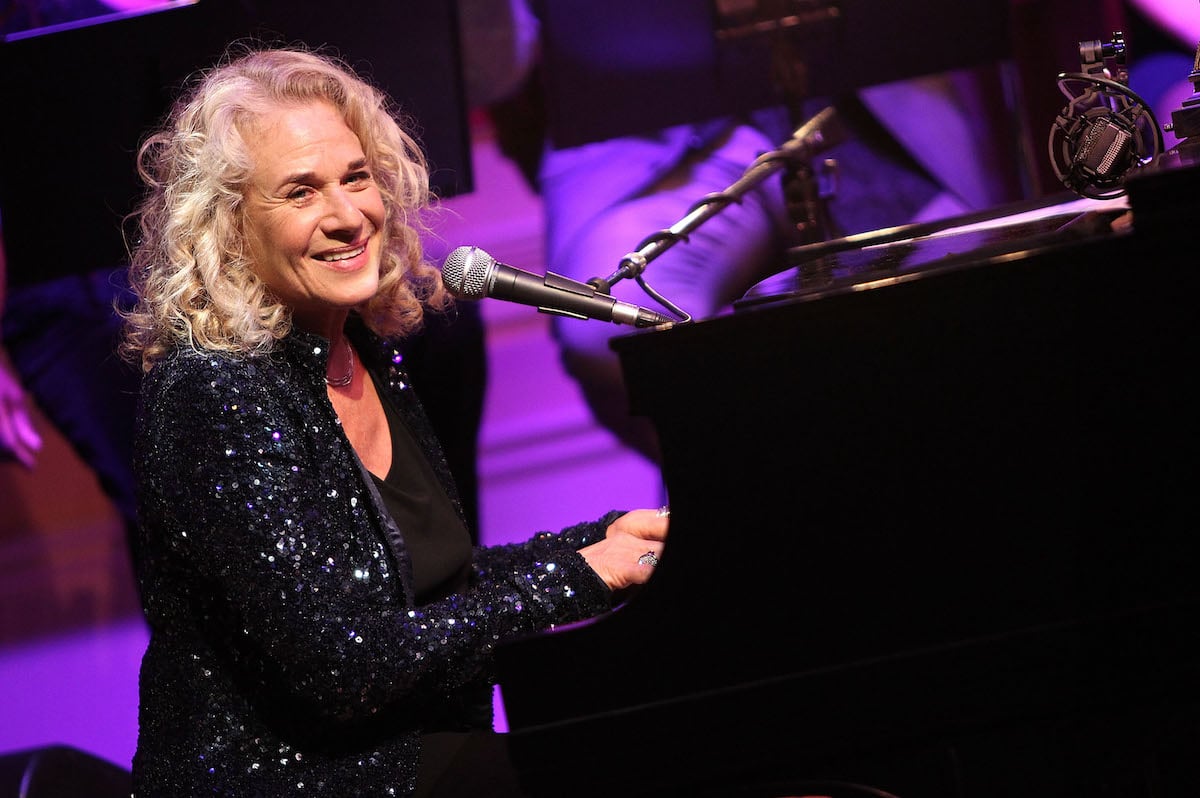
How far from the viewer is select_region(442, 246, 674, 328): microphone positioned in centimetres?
167

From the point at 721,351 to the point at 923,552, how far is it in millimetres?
351

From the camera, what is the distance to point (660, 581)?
145 cm

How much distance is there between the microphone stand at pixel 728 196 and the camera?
1.92m

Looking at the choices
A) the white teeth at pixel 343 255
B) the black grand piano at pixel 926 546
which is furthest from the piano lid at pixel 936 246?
the white teeth at pixel 343 255

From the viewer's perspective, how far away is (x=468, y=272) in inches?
69.2

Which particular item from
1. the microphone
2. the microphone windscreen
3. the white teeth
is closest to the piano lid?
the microphone

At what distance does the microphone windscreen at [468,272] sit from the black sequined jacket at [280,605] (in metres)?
0.35

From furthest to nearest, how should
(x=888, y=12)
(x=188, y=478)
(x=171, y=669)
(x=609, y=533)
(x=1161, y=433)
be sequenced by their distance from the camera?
(x=888, y=12), (x=609, y=533), (x=171, y=669), (x=188, y=478), (x=1161, y=433)

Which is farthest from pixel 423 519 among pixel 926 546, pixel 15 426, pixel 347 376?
pixel 15 426

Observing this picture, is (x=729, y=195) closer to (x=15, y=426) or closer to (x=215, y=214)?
(x=215, y=214)

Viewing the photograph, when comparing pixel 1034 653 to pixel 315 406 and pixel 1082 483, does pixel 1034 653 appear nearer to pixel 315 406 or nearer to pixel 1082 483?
pixel 1082 483

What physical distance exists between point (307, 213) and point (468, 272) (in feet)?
1.35

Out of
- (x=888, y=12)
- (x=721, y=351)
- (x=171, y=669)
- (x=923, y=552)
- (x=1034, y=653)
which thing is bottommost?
(x=171, y=669)

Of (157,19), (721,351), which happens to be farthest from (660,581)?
(157,19)
